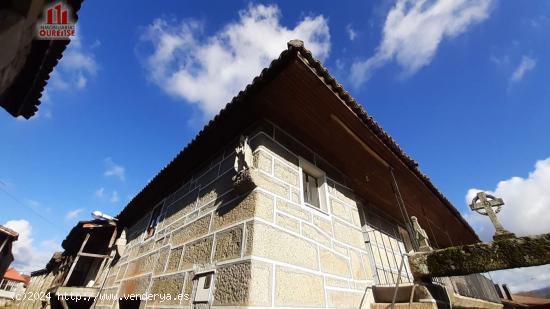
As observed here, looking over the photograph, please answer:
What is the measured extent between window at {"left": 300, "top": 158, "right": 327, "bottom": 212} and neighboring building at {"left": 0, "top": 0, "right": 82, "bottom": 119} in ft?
10.1

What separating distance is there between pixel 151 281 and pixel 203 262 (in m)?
1.57

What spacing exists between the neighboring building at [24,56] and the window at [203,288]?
245cm

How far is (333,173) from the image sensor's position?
162 inches

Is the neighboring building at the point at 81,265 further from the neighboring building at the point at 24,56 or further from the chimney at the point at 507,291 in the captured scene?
the chimney at the point at 507,291

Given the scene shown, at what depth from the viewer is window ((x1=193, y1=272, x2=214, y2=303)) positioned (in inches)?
94.5

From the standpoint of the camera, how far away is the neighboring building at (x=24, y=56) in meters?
1.68

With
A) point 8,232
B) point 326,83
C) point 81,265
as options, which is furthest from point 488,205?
point 8,232

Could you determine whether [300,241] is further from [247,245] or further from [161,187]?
[161,187]

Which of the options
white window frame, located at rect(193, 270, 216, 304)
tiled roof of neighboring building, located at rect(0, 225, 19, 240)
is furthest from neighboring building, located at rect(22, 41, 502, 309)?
tiled roof of neighboring building, located at rect(0, 225, 19, 240)

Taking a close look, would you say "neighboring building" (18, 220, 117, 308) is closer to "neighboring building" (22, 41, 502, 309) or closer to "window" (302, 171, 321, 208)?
"neighboring building" (22, 41, 502, 309)

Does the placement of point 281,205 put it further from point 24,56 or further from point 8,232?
point 8,232

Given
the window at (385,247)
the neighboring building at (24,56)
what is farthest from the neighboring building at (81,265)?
the window at (385,247)

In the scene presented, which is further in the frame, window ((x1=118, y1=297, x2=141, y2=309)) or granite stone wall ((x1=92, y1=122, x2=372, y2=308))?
window ((x1=118, y1=297, x2=141, y2=309))

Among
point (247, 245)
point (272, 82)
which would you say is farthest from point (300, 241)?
point (272, 82)
